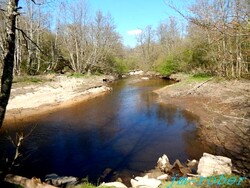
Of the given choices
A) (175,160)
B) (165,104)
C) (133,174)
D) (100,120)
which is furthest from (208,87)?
(133,174)

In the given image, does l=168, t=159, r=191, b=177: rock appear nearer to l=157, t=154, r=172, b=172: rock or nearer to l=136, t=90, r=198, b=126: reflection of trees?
l=157, t=154, r=172, b=172: rock

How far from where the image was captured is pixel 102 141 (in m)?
11.1

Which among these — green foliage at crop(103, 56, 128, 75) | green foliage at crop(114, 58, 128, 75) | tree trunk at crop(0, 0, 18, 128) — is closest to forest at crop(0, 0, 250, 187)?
tree trunk at crop(0, 0, 18, 128)

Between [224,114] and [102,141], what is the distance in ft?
22.7

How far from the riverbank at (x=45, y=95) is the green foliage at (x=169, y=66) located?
49.1ft

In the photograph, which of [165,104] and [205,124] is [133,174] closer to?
[205,124]

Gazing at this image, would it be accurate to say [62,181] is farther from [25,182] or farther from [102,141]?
[102,141]

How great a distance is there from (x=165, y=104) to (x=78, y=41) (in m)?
21.0

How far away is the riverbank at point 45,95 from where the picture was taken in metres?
16.5

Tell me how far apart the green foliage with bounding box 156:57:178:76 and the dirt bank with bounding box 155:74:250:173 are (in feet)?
53.9

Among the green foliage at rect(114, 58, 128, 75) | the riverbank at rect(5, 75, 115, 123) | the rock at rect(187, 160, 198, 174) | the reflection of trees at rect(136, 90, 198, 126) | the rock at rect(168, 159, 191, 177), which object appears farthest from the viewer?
the green foliage at rect(114, 58, 128, 75)

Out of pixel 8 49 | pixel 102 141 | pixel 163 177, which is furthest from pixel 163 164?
pixel 8 49

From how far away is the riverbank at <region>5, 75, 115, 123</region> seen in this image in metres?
16.5

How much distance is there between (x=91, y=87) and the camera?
83.5 feet
